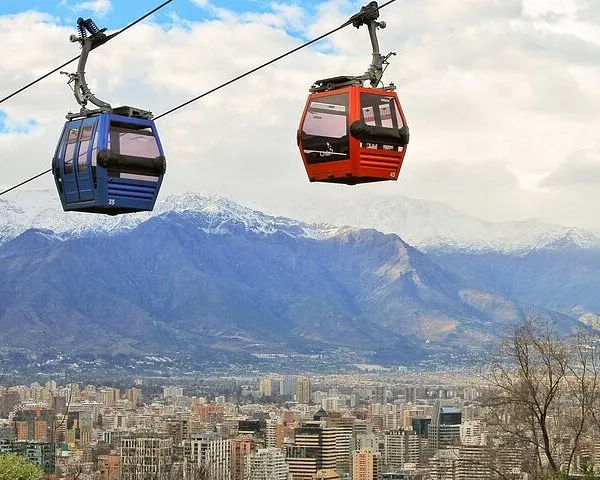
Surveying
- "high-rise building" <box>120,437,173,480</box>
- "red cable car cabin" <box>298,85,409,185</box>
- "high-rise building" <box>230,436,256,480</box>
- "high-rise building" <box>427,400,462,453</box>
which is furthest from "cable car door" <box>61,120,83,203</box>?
"high-rise building" <box>427,400,462,453</box>

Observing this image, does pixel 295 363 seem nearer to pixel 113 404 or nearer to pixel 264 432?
pixel 113 404

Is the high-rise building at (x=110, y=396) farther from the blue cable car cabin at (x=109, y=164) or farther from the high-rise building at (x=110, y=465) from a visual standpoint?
the blue cable car cabin at (x=109, y=164)

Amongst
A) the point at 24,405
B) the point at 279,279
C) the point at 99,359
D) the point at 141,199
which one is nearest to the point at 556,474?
the point at 141,199

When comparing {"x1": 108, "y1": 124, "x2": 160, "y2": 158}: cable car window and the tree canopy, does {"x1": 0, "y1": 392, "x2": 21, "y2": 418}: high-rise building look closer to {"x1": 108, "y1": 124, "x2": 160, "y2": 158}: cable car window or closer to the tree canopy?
the tree canopy

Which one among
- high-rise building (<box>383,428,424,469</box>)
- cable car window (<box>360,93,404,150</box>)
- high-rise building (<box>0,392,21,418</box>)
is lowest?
cable car window (<box>360,93,404,150</box>)

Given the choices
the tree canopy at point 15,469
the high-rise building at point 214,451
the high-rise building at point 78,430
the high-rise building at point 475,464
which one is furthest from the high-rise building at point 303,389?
the tree canopy at point 15,469

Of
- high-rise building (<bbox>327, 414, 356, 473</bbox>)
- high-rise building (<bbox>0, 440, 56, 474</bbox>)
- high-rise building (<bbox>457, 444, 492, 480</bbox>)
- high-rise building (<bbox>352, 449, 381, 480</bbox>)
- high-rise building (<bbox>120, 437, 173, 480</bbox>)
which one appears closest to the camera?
high-rise building (<bbox>457, 444, 492, 480</bbox>)
